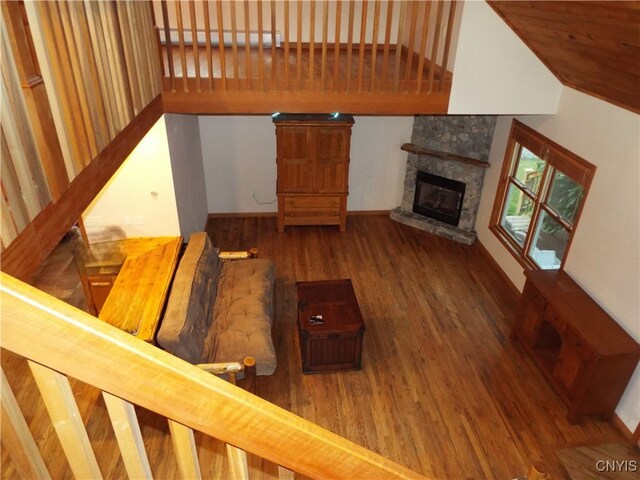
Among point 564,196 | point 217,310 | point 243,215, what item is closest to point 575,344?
point 564,196

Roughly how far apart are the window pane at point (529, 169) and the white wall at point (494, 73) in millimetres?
856

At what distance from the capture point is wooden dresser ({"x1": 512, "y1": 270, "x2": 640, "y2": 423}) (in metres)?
3.53

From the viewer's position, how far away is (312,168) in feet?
20.7

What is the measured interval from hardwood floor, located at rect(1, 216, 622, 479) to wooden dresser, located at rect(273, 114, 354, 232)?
25.0 inches

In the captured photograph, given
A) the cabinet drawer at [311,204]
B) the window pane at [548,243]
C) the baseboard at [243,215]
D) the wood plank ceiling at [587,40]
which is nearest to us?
the wood plank ceiling at [587,40]

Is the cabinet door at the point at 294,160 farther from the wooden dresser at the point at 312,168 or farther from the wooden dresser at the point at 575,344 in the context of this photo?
the wooden dresser at the point at 575,344

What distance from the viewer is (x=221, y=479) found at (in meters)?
2.89

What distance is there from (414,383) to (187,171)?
3544 mm

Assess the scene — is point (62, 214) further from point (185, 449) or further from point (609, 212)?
point (609, 212)

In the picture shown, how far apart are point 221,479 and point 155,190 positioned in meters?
2.75

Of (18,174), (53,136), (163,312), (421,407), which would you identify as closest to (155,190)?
(163,312)

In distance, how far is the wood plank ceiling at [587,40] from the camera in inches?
106

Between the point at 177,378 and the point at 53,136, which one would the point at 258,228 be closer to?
the point at 53,136

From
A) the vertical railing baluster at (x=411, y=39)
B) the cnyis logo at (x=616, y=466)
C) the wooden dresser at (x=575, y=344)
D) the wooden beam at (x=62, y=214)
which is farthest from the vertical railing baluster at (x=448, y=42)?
the cnyis logo at (x=616, y=466)
